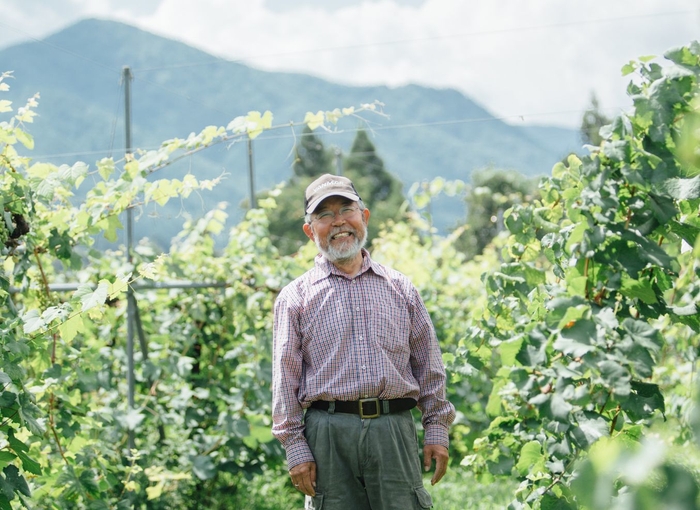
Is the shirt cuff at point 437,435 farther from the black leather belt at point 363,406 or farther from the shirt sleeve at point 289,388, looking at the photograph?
the shirt sleeve at point 289,388

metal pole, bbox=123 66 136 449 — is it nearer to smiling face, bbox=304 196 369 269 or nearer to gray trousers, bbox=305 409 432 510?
smiling face, bbox=304 196 369 269

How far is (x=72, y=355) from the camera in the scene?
10.6 ft

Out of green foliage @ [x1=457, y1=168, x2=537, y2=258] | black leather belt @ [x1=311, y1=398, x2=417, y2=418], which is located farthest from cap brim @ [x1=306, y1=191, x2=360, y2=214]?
green foliage @ [x1=457, y1=168, x2=537, y2=258]

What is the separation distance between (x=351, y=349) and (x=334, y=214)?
450 millimetres

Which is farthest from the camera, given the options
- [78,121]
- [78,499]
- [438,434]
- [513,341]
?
[78,121]

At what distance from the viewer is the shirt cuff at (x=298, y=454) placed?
95.4 inches

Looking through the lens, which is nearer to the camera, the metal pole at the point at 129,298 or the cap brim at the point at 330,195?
the cap brim at the point at 330,195

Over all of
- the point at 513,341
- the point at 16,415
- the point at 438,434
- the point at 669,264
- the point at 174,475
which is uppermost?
the point at 669,264

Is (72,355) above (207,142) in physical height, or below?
below

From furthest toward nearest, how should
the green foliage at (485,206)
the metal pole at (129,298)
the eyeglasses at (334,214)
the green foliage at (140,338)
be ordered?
the green foliage at (485,206) < the metal pole at (129,298) < the green foliage at (140,338) < the eyeglasses at (334,214)

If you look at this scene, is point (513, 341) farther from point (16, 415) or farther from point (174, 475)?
point (174, 475)

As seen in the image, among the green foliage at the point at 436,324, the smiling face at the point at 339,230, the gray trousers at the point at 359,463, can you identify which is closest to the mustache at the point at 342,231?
the smiling face at the point at 339,230

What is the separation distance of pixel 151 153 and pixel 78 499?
1335 mm

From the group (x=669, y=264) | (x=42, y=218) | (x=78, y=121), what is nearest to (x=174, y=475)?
(x=42, y=218)
